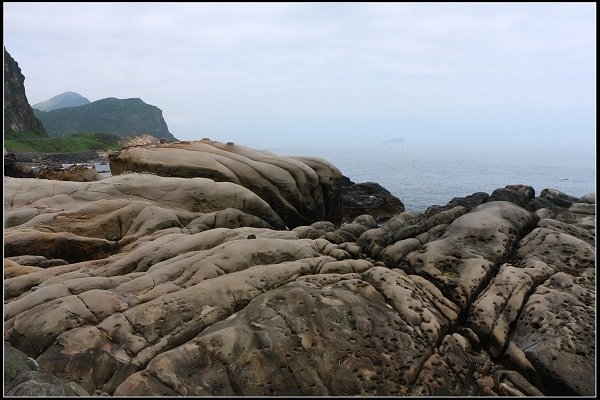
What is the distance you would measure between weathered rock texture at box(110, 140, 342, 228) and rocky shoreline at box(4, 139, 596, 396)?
7.08m

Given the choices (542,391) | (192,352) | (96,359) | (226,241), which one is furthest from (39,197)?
(542,391)

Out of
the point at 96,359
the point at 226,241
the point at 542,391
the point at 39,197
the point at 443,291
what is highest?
the point at 39,197

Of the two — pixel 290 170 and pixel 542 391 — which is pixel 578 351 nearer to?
pixel 542 391

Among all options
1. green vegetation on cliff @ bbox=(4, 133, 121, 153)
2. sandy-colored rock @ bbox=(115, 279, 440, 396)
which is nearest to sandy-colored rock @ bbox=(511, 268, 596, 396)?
sandy-colored rock @ bbox=(115, 279, 440, 396)

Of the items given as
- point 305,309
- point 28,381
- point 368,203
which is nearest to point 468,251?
point 305,309

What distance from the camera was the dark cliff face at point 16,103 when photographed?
16438 cm

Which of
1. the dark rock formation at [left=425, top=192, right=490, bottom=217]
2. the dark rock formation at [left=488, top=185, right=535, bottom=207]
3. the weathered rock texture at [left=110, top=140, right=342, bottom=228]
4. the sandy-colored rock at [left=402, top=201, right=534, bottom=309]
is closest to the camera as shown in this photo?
the sandy-colored rock at [left=402, top=201, right=534, bottom=309]

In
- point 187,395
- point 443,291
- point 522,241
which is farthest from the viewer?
point 522,241

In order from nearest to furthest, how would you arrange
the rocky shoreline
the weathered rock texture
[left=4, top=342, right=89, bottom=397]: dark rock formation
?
[left=4, top=342, right=89, bottom=397]: dark rock formation
the rocky shoreline
the weathered rock texture

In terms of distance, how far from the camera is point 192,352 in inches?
366

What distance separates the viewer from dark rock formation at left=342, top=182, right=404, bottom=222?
37812 millimetres

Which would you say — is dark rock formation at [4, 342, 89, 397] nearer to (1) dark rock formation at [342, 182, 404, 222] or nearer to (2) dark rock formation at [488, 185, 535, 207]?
(2) dark rock formation at [488, 185, 535, 207]

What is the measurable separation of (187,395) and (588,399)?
335 inches

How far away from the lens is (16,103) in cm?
16900
